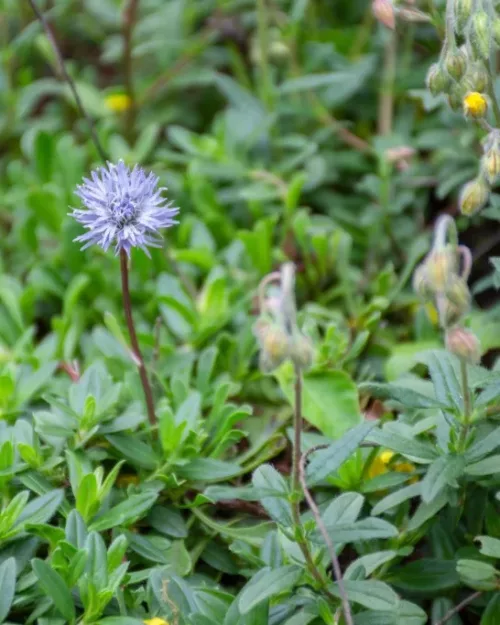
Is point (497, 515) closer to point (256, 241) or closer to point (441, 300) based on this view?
point (441, 300)

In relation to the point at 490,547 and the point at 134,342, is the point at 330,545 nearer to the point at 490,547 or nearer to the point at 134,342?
the point at 490,547

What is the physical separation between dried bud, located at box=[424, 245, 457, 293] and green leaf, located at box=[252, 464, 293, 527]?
37 centimetres

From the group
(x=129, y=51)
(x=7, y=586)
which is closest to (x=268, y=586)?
(x=7, y=586)

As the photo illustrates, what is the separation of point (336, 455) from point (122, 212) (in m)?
0.51

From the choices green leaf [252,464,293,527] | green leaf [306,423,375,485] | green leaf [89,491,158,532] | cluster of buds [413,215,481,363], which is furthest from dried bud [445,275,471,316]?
green leaf [89,491,158,532]

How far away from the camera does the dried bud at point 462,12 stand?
1488mm

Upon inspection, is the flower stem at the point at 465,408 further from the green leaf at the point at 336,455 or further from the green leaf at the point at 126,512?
A: the green leaf at the point at 126,512

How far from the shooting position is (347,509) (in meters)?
1.45

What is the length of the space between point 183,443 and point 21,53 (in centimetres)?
173

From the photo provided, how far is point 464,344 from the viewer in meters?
1.29

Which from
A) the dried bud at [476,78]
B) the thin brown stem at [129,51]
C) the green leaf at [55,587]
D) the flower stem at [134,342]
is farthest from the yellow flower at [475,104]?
the thin brown stem at [129,51]

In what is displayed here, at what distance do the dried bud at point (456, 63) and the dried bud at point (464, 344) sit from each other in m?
0.47

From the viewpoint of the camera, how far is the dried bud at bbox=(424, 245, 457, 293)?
123 centimetres

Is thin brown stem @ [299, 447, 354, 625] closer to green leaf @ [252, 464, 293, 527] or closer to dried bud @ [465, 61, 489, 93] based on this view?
green leaf @ [252, 464, 293, 527]
